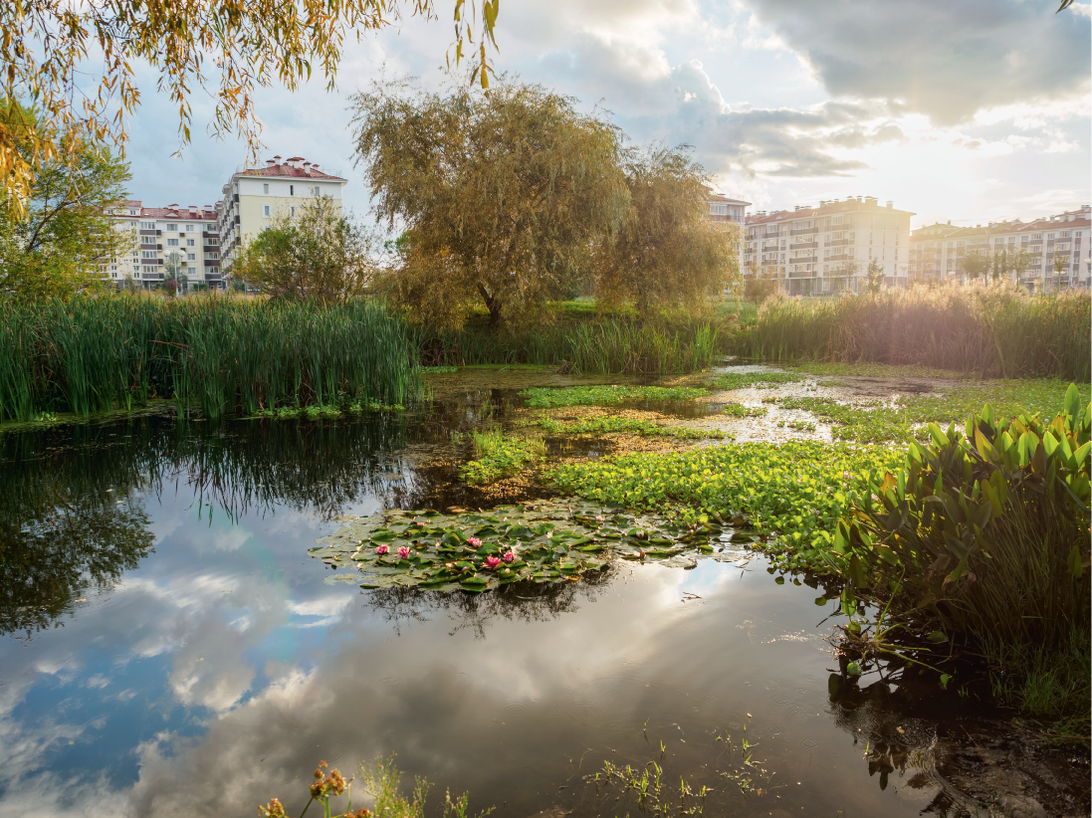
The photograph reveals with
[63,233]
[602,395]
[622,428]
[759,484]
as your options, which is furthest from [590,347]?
[63,233]

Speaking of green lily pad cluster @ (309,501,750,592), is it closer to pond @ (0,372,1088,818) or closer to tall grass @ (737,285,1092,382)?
pond @ (0,372,1088,818)

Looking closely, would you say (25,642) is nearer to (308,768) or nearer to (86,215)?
(308,768)

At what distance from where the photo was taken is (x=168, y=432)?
29.1 ft

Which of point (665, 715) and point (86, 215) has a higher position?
point (86, 215)

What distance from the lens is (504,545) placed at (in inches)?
175

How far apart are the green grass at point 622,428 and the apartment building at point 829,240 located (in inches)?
3440

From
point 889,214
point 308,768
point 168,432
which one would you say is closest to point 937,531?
point 308,768

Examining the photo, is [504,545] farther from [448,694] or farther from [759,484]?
[759,484]

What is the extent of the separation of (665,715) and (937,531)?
4.57ft

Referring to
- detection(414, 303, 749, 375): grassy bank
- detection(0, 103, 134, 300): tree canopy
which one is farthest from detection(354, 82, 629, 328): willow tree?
detection(0, 103, 134, 300): tree canopy

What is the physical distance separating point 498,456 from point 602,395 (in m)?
5.04

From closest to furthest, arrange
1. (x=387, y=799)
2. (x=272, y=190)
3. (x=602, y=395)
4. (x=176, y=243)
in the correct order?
1. (x=387, y=799)
2. (x=602, y=395)
3. (x=272, y=190)
4. (x=176, y=243)

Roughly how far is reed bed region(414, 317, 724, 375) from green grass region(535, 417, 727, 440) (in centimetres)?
678

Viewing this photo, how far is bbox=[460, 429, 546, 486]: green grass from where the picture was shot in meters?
6.44
